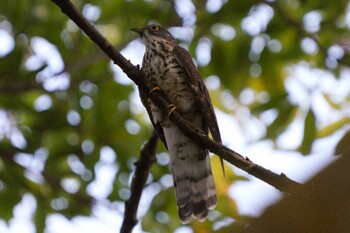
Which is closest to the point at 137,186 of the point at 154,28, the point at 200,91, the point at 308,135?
the point at 200,91

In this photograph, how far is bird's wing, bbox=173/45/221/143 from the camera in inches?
154

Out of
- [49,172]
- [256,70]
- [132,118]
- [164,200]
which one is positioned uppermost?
[256,70]

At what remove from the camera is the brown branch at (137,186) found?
117 inches

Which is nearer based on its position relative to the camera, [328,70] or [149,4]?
[328,70]

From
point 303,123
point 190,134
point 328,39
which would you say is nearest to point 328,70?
point 328,39

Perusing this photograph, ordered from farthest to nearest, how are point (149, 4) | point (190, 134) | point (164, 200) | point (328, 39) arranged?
point (149, 4), point (328, 39), point (164, 200), point (190, 134)

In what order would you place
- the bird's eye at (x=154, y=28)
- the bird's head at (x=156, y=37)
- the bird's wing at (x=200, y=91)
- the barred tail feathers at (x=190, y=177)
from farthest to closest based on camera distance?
the bird's eye at (x=154, y=28)
the bird's head at (x=156, y=37)
the bird's wing at (x=200, y=91)
the barred tail feathers at (x=190, y=177)

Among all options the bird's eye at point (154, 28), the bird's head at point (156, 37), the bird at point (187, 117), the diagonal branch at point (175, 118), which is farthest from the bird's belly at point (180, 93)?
the diagonal branch at point (175, 118)

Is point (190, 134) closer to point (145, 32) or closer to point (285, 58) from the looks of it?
point (145, 32)

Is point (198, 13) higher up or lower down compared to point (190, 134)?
higher up

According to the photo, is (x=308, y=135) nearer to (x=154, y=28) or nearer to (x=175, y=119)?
(x=154, y=28)

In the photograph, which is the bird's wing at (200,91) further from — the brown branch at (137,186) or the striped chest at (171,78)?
the brown branch at (137,186)

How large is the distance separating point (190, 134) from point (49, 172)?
110 inches

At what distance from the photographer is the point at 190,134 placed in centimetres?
278
